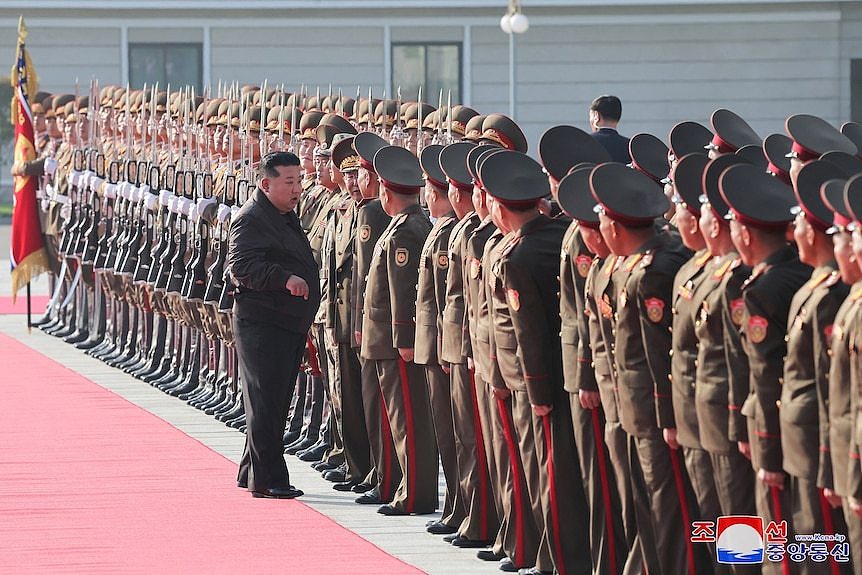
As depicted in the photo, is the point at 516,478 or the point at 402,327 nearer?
the point at 516,478

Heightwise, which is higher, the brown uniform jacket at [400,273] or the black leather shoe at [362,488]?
the brown uniform jacket at [400,273]

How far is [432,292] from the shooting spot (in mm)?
8391

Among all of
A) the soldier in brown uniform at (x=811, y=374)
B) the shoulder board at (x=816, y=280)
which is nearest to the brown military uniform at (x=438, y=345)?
the soldier in brown uniform at (x=811, y=374)

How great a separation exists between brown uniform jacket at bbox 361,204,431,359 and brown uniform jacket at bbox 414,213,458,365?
0.66 ft

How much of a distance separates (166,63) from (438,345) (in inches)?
1045

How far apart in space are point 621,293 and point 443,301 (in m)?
1.81

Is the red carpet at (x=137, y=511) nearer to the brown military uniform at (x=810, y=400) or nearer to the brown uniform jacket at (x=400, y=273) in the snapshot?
the brown uniform jacket at (x=400, y=273)

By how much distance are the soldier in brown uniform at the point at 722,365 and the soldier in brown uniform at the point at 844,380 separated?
18.0 inches

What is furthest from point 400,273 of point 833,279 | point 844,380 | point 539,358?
point 844,380

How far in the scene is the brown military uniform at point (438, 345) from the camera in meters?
8.24

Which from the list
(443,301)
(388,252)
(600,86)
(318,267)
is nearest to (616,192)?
(443,301)

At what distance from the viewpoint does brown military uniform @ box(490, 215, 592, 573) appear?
283 inches

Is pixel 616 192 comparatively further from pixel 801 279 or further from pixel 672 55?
pixel 672 55

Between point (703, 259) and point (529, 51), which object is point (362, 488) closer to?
point (703, 259)
